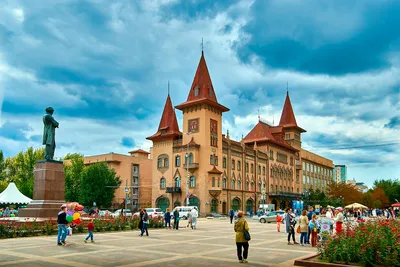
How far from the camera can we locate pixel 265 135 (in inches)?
3246

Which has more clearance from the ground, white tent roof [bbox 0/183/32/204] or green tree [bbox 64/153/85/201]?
green tree [bbox 64/153/85/201]

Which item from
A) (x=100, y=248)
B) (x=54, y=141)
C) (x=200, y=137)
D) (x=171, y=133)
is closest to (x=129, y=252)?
(x=100, y=248)

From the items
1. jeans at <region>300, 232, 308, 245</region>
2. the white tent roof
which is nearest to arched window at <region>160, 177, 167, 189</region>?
the white tent roof

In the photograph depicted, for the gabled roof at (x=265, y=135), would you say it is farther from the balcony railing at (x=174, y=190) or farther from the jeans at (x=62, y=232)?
the jeans at (x=62, y=232)

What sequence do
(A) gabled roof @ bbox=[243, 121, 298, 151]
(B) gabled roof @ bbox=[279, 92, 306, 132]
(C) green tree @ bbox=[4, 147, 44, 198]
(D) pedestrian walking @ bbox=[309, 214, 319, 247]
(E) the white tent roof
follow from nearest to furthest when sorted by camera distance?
(D) pedestrian walking @ bbox=[309, 214, 319, 247] → (E) the white tent roof → (C) green tree @ bbox=[4, 147, 44, 198] → (A) gabled roof @ bbox=[243, 121, 298, 151] → (B) gabled roof @ bbox=[279, 92, 306, 132]

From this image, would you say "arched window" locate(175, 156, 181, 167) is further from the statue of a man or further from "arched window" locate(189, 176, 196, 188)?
the statue of a man

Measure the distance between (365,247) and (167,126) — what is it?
204ft

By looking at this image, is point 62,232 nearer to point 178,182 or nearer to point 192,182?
point 192,182

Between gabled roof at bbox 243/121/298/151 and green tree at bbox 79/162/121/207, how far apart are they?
97.0 ft

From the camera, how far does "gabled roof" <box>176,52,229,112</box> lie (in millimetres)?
66938

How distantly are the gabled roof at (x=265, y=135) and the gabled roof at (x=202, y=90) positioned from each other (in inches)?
574

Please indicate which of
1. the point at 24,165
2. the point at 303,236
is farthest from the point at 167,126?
the point at 303,236

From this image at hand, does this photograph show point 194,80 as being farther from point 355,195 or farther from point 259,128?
point 355,195

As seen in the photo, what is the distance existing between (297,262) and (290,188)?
8024cm
